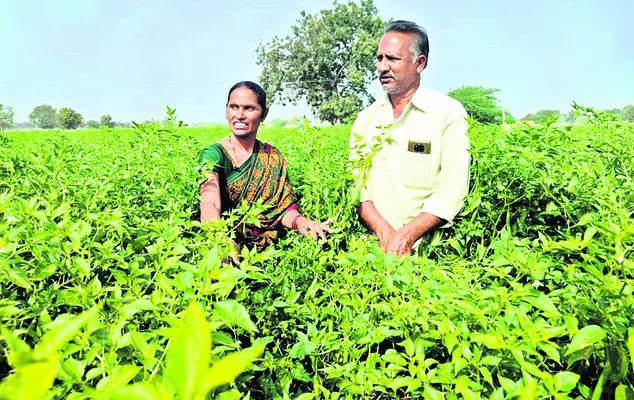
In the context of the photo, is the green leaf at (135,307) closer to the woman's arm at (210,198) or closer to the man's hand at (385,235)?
the woman's arm at (210,198)

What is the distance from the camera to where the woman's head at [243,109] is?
3.26 m

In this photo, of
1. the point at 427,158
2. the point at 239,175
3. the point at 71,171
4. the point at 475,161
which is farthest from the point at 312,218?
the point at 71,171

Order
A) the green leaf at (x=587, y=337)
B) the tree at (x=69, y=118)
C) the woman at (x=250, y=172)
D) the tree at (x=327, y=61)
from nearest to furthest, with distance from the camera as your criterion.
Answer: the green leaf at (x=587, y=337) → the woman at (x=250, y=172) → the tree at (x=327, y=61) → the tree at (x=69, y=118)

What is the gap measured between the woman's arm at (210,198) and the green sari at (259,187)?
182 mm

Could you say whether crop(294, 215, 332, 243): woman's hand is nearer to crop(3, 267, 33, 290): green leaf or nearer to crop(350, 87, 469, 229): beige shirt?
crop(350, 87, 469, 229): beige shirt

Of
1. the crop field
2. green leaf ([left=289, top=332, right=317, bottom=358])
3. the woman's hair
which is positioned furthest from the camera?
the woman's hair

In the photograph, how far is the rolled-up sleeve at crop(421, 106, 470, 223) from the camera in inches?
111

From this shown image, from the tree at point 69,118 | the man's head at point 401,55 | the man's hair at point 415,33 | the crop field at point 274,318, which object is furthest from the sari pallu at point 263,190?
the tree at point 69,118

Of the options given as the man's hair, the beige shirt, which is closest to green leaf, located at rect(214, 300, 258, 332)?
the beige shirt

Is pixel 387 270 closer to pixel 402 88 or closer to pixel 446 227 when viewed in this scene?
pixel 446 227

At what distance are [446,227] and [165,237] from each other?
1.78 meters

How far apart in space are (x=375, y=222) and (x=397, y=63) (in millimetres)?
879

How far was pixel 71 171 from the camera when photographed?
3.31m

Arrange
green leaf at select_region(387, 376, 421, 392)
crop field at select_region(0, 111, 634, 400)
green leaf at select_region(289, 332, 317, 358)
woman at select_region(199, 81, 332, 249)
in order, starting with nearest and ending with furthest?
1. crop field at select_region(0, 111, 634, 400)
2. green leaf at select_region(387, 376, 421, 392)
3. green leaf at select_region(289, 332, 317, 358)
4. woman at select_region(199, 81, 332, 249)
